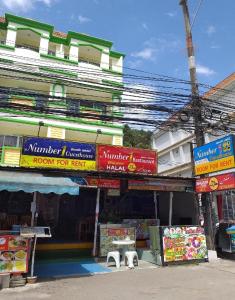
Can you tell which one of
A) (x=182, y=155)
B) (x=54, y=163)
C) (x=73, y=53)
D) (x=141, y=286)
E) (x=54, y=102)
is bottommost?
(x=141, y=286)

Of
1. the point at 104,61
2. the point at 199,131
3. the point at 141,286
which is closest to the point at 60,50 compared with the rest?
the point at 104,61

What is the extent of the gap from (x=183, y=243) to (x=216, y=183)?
2607 mm

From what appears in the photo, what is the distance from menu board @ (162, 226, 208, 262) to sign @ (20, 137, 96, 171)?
184 inches

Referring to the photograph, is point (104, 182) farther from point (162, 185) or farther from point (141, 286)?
Result: point (141, 286)

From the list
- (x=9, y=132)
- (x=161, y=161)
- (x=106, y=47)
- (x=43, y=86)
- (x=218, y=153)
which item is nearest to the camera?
(x=218, y=153)

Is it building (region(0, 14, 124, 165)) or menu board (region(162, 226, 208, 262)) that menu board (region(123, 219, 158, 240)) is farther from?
building (region(0, 14, 124, 165))

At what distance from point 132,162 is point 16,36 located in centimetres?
1579

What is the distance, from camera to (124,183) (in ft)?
39.7

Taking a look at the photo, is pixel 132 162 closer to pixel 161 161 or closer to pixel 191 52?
pixel 191 52

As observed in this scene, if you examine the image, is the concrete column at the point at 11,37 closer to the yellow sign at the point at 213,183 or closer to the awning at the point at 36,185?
the awning at the point at 36,185

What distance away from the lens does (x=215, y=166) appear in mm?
11680

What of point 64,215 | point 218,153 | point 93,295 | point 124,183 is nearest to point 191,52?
point 218,153

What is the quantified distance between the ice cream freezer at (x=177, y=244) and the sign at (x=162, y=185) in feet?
6.28

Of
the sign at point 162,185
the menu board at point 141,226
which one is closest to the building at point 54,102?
the menu board at point 141,226
